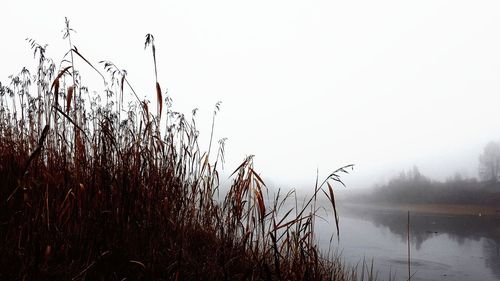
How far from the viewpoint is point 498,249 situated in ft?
113

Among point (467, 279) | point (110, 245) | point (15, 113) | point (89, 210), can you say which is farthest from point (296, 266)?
point (467, 279)

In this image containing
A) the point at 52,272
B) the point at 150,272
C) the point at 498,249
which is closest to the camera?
the point at 52,272

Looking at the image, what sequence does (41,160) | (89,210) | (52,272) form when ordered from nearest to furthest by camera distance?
(52,272)
(89,210)
(41,160)

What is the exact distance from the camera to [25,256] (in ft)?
5.60

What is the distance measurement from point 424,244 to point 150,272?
4039 cm

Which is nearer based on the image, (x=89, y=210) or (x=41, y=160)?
(x=89, y=210)

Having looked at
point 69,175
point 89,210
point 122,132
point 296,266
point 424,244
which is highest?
point 122,132

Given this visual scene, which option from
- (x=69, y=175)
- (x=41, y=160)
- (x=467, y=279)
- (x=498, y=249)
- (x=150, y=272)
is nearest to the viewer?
(x=150, y=272)

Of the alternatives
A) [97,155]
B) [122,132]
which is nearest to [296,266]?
[97,155]

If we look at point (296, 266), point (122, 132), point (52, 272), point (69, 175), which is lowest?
point (296, 266)

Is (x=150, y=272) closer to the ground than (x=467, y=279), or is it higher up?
higher up

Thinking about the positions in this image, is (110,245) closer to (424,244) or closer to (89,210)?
(89,210)

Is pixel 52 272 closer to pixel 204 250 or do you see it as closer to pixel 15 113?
pixel 204 250

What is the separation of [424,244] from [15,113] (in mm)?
40135
